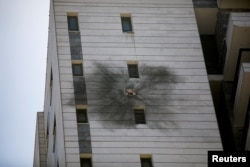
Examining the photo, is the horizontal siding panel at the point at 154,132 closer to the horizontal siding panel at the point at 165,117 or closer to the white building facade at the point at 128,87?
the white building facade at the point at 128,87

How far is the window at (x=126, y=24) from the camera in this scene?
69812mm

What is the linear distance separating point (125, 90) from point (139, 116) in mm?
1974

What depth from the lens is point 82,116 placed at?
6425cm

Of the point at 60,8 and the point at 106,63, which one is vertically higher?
the point at 60,8

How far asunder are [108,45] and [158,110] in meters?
6.10

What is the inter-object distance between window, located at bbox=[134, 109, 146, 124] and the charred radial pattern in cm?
30

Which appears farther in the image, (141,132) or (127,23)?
(127,23)

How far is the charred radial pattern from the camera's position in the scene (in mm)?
64250

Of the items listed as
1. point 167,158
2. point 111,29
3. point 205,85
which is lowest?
point 167,158

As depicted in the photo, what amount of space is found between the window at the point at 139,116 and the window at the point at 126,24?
23.1 ft

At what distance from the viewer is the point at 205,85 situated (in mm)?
67250

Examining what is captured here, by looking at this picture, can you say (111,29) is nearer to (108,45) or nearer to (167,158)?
(108,45)

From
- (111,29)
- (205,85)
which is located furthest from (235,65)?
(111,29)

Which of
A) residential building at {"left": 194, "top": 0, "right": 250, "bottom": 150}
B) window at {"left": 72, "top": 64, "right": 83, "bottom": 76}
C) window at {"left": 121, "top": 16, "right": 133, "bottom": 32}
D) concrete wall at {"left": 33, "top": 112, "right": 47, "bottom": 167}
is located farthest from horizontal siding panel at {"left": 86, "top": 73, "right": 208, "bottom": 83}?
concrete wall at {"left": 33, "top": 112, "right": 47, "bottom": 167}
